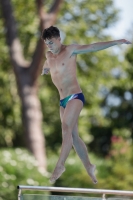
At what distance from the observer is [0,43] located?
2050 centimetres

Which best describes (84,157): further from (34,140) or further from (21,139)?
(21,139)

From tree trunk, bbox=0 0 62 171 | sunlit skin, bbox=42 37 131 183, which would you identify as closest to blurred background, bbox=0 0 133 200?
tree trunk, bbox=0 0 62 171

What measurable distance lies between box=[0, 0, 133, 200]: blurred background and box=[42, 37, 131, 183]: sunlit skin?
700 cm

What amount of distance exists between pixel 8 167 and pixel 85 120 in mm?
10222

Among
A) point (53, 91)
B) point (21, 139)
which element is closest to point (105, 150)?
point (21, 139)

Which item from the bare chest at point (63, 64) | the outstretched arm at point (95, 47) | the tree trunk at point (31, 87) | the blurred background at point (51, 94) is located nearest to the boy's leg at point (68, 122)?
the bare chest at point (63, 64)

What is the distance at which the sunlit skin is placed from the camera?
5441mm

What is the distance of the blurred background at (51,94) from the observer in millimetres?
15531

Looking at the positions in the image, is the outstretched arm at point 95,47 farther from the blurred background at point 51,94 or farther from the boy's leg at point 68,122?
the blurred background at point 51,94

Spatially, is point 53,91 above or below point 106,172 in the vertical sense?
above

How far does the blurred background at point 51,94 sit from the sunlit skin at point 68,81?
7003 mm

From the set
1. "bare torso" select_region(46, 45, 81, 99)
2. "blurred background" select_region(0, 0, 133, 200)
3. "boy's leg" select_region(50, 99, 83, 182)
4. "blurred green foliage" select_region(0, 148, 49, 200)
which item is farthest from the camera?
"blurred background" select_region(0, 0, 133, 200)

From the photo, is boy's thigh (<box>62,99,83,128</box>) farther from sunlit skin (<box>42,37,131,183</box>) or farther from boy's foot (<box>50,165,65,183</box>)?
boy's foot (<box>50,165,65,183</box>)

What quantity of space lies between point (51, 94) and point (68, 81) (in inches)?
660
